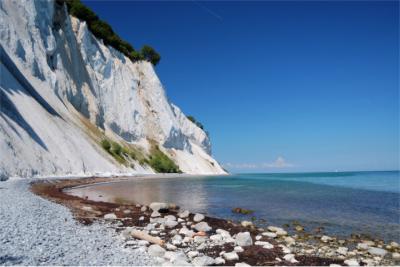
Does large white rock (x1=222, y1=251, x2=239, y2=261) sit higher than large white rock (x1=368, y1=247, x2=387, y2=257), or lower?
higher

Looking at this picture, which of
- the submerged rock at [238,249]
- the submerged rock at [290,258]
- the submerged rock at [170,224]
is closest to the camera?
the submerged rock at [290,258]

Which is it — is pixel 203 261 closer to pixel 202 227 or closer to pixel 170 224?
pixel 202 227

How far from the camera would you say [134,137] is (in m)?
58.8

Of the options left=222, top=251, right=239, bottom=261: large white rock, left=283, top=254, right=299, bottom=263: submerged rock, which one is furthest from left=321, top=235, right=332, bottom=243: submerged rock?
left=222, top=251, right=239, bottom=261: large white rock

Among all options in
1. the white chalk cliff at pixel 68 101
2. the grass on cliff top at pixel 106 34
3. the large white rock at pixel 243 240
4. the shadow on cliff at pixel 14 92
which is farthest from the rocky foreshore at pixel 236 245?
the grass on cliff top at pixel 106 34

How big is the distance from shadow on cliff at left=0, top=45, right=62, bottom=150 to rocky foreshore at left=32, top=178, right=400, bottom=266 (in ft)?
57.1

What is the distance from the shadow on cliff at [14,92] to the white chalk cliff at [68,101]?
0.33ft

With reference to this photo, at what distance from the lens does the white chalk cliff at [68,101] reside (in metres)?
25.3

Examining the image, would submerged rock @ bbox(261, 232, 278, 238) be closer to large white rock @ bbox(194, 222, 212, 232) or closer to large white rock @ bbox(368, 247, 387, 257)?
large white rock @ bbox(194, 222, 212, 232)

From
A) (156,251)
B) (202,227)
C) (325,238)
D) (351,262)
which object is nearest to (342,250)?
(351,262)

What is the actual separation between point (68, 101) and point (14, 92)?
1524 centimetres

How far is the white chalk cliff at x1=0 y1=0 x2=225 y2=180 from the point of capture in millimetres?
25328

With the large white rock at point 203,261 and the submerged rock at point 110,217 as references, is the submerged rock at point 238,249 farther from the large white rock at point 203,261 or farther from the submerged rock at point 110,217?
the submerged rock at point 110,217

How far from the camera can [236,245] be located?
802cm
